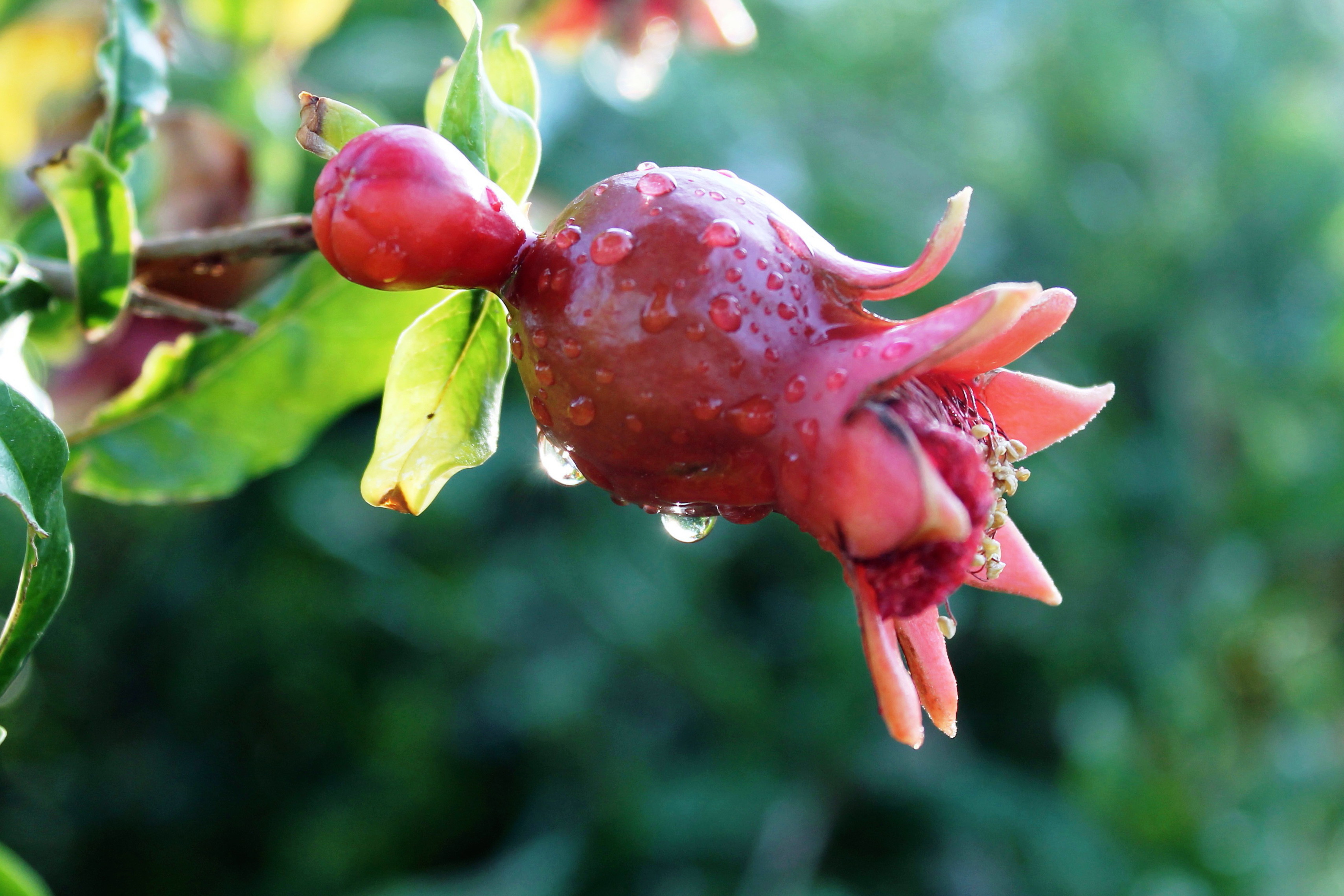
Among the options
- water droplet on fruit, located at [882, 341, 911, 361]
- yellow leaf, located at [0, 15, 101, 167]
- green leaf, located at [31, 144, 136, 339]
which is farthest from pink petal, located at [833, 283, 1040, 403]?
yellow leaf, located at [0, 15, 101, 167]

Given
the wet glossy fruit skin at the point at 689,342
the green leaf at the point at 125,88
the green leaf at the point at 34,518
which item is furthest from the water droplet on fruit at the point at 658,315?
the green leaf at the point at 125,88

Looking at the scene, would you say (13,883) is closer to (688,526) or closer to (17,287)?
(17,287)

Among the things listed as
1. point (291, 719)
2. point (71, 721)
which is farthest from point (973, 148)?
point (71, 721)

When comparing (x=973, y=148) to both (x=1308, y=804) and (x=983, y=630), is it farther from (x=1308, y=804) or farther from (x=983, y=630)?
(x=1308, y=804)

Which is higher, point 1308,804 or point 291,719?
point 1308,804

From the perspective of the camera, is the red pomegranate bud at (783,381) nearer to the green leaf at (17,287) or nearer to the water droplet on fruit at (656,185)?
the water droplet on fruit at (656,185)

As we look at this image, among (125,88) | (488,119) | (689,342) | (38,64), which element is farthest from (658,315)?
(38,64)
